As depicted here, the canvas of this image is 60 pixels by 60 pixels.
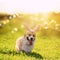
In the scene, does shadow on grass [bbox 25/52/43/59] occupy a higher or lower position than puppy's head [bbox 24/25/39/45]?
lower

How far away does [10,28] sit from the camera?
2.80 meters

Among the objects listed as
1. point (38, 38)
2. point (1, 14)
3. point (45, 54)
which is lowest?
point (45, 54)

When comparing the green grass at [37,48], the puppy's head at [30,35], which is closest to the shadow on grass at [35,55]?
the green grass at [37,48]

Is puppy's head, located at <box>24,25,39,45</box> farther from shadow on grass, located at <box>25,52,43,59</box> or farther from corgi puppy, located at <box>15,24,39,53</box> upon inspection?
shadow on grass, located at <box>25,52,43,59</box>

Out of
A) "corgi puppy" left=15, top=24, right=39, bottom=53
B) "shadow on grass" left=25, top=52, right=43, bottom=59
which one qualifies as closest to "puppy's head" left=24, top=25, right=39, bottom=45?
"corgi puppy" left=15, top=24, right=39, bottom=53

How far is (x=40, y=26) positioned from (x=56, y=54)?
0.34 m

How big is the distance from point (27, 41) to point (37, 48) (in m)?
0.14

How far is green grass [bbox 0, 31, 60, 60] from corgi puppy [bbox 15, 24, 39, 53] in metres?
0.05

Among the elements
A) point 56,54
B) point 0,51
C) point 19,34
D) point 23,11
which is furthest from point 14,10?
point 56,54

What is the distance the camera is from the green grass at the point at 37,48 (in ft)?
8.89

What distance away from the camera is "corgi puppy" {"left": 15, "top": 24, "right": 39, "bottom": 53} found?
8.80ft

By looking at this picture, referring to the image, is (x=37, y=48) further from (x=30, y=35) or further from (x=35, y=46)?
(x=30, y=35)

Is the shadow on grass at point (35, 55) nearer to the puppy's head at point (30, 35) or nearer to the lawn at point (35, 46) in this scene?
the lawn at point (35, 46)

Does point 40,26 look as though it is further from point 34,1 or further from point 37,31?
point 34,1
